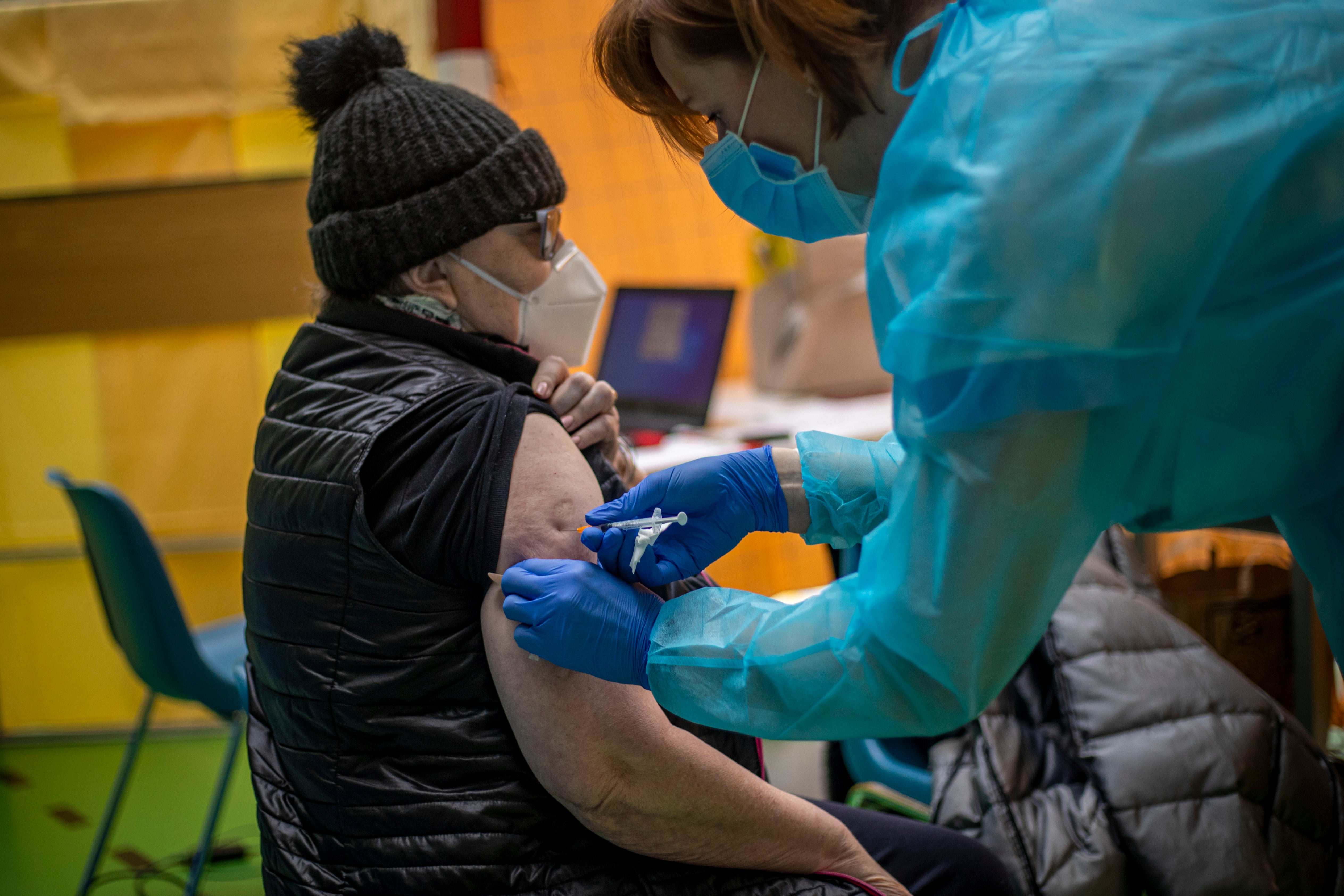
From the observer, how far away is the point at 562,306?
1301 millimetres

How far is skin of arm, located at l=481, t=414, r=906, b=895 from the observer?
926 millimetres

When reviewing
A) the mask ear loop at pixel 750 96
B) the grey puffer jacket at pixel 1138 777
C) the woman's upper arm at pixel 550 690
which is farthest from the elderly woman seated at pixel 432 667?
the grey puffer jacket at pixel 1138 777

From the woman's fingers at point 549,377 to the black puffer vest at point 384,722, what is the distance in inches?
5.8

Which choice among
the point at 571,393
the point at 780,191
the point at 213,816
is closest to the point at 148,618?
the point at 213,816

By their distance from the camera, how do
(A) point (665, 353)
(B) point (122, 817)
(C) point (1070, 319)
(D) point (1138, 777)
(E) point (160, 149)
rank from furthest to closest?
(E) point (160, 149) → (A) point (665, 353) → (B) point (122, 817) → (D) point (1138, 777) → (C) point (1070, 319)

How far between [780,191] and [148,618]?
5.22 feet

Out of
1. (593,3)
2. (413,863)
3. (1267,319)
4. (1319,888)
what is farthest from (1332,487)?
(593,3)

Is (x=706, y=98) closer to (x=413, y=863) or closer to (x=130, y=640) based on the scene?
(x=413, y=863)

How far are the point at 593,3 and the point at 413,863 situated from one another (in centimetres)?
318

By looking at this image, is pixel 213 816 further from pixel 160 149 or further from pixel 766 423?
pixel 160 149

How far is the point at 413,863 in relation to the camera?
96 centimetres

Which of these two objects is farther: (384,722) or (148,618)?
(148,618)

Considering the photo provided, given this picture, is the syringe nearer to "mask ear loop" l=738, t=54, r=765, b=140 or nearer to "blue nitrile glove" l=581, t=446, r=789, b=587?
"blue nitrile glove" l=581, t=446, r=789, b=587

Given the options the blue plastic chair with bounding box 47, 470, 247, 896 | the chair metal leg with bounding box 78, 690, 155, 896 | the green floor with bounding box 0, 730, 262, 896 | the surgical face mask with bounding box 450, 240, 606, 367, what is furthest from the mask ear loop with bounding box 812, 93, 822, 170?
the green floor with bounding box 0, 730, 262, 896
